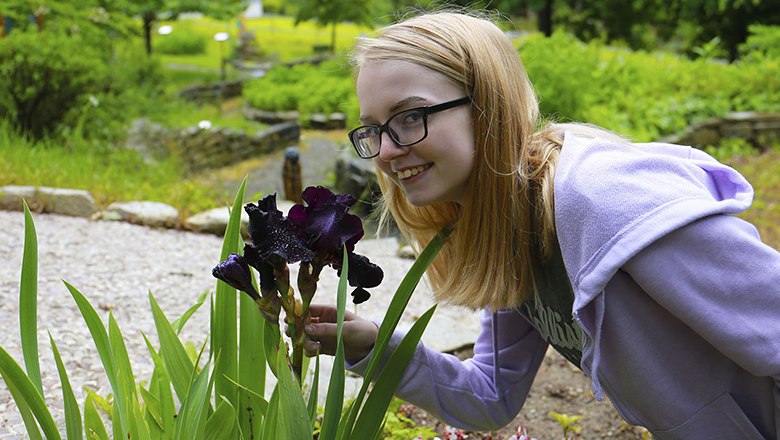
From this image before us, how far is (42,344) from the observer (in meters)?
3.08

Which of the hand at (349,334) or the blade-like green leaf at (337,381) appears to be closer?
the blade-like green leaf at (337,381)

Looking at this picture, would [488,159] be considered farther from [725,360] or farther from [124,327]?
[124,327]

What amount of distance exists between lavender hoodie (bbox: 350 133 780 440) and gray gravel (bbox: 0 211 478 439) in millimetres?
1432

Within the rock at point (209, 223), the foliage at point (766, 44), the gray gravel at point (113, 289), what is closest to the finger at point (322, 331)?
the gray gravel at point (113, 289)

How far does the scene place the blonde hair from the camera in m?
1.61

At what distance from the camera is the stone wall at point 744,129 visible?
26.1 ft

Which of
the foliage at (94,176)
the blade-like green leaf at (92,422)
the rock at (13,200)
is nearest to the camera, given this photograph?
the blade-like green leaf at (92,422)

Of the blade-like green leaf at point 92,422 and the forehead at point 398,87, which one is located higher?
the forehead at point 398,87

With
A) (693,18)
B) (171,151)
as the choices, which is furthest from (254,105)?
(693,18)

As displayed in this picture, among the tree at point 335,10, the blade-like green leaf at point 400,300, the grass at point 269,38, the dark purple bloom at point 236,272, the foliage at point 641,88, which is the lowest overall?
the grass at point 269,38

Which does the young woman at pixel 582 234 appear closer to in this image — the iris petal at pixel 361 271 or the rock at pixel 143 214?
the iris petal at pixel 361 271

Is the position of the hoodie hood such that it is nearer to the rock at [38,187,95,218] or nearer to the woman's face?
the woman's face

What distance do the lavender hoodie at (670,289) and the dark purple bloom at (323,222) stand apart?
1.36ft

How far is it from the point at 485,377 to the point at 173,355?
2.52ft
